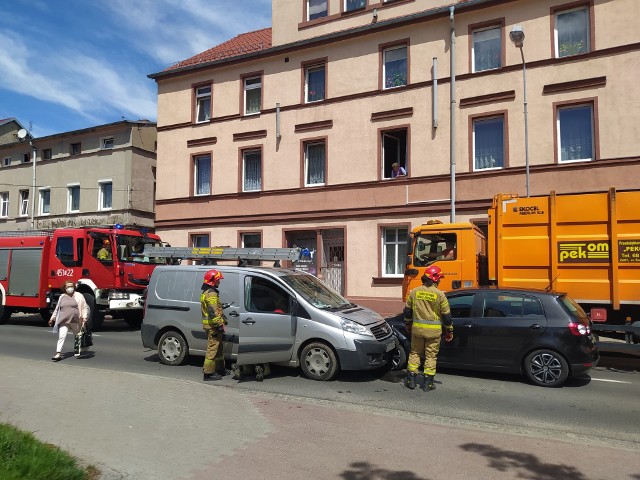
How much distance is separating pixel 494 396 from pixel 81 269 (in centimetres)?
1178

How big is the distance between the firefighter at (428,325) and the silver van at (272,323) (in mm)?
590

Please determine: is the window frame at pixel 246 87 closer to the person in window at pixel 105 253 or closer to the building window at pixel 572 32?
the person in window at pixel 105 253

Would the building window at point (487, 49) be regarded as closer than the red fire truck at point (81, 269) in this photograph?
No

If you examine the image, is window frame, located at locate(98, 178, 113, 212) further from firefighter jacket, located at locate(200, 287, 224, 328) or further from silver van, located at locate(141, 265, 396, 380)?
firefighter jacket, located at locate(200, 287, 224, 328)

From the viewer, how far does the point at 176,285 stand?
9141 mm

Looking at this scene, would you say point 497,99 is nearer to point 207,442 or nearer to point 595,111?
point 595,111

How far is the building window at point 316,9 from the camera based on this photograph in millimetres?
19578

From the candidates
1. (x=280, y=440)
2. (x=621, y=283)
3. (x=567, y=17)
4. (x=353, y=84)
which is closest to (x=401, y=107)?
(x=353, y=84)

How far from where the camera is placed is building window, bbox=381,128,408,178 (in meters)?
17.7

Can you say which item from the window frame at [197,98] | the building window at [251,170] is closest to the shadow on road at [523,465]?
the building window at [251,170]

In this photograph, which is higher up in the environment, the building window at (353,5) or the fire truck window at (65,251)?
the building window at (353,5)

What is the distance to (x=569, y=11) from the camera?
1529 cm

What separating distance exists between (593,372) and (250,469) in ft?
23.0

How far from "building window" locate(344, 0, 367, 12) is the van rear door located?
14.1 m
